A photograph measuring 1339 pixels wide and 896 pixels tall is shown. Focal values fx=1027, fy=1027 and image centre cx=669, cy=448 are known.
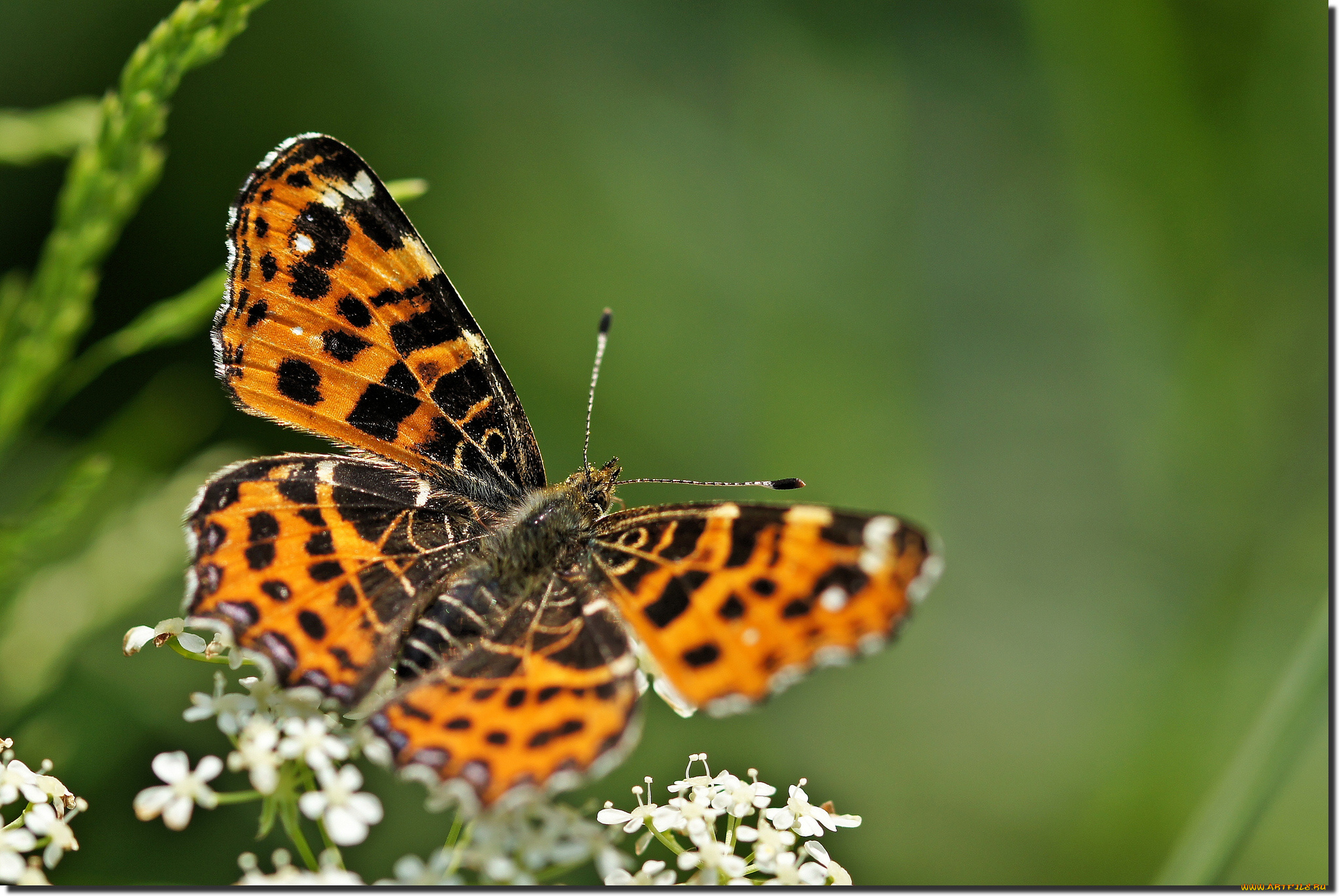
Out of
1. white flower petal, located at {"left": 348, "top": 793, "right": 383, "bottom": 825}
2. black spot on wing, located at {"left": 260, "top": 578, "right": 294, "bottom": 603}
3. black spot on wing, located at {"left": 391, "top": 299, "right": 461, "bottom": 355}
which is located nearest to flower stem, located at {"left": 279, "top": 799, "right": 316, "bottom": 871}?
white flower petal, located at {"left": 348, "top": 793, "right": 383, "bottom": 825}

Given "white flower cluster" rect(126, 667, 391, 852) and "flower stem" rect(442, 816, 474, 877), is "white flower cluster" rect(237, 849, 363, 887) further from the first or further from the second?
"flower stem" rect(442, 816, 474, 877)

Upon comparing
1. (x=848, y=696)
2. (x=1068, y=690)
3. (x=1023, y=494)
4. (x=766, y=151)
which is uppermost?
(x=766, y=151)

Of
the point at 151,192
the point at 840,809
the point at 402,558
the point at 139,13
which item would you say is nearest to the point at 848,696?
the point at 840,809

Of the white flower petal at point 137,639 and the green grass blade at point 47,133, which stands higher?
the green grass blade at point 47,133

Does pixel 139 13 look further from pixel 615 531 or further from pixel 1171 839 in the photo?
pixel 1171 839

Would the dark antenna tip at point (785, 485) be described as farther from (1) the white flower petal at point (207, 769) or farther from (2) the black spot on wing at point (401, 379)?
(1) the white flower petal at point (207, 769)

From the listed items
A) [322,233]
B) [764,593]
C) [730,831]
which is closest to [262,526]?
[322,233]

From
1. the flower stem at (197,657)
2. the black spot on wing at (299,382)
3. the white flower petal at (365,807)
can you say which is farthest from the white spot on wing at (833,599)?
the black spot on wing at (299,382)
